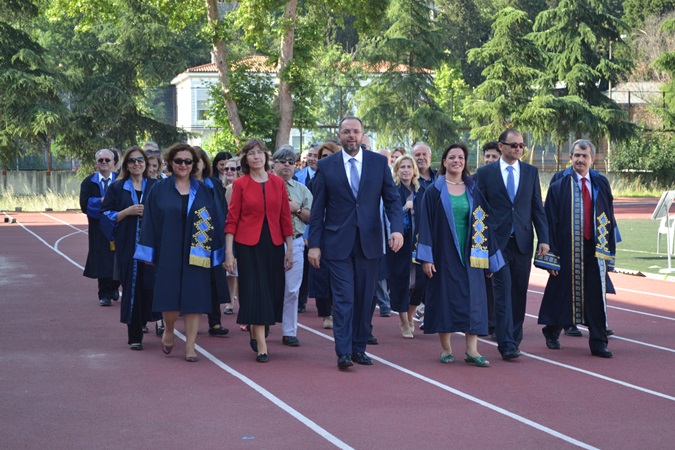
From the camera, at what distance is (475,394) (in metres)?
8.48

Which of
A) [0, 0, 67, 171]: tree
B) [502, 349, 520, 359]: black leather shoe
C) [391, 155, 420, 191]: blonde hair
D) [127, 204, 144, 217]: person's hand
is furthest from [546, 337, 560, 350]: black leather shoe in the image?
[0, 0, 67, 171]: tree

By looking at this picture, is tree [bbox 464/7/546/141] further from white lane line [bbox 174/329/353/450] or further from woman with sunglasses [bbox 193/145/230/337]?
white lane line [bbox 174/329/353/450]

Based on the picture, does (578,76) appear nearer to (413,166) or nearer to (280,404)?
(413,166)

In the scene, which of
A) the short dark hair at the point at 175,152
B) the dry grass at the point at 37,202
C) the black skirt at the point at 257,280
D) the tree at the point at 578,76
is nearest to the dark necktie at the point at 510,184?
the black skirt at the point at 257,280

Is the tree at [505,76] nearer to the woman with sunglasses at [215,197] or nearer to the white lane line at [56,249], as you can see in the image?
the white lane line at [56,249]

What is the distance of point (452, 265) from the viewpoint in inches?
393

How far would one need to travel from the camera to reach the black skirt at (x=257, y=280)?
10.0 m

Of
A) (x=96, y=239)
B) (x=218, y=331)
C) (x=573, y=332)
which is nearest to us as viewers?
(x=218, y=331)

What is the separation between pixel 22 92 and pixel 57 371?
3445 cm

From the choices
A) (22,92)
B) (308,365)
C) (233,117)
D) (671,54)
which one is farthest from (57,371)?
(671,54)

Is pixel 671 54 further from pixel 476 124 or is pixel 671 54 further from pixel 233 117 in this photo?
pixel 233 117

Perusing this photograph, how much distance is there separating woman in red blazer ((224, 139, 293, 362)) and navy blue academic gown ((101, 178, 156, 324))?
1.24 metres

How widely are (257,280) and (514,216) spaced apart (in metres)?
2.46

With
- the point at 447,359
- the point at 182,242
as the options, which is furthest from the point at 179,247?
the point at 447,359
